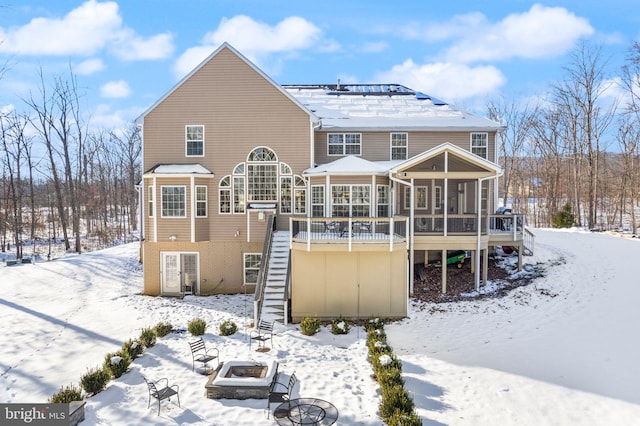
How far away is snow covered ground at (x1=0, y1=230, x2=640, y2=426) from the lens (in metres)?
8.23

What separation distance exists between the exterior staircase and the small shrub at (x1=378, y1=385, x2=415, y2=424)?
617 centimetres

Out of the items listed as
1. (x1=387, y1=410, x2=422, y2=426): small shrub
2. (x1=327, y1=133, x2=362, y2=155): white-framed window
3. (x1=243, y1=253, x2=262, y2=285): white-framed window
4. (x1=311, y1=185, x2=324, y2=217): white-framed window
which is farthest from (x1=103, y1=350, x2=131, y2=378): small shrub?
(x1=327, y1=133, x2=362, y2=155): white-framed window

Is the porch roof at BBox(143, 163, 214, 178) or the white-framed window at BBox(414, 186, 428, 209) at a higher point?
the porch roof at BBox(143, 163, 214, 178)

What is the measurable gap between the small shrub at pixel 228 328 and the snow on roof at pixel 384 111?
9927 mm

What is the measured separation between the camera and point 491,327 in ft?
42.3

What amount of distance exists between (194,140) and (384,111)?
9.61m

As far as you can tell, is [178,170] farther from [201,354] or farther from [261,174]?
[201,354]

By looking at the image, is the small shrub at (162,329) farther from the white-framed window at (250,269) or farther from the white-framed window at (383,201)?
the white-framed window at (383,201)

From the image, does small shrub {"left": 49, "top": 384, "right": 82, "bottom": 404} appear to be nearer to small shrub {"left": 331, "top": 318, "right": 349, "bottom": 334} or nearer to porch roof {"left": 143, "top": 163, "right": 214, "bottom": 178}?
small shrub {"left": 331, "top": 318, "right": 349, "bottom": 334}

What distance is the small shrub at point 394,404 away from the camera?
301 inches

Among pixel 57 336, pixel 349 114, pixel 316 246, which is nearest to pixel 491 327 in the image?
pixel 316 246

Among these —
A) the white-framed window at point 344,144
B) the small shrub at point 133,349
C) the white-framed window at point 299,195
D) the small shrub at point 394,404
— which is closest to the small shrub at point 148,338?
the small shrub at point 133,349

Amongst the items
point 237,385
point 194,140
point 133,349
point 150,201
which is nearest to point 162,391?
point 237,385

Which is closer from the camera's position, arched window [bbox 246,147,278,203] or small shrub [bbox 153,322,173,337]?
small shrub [bbox 153,322,173,337]
